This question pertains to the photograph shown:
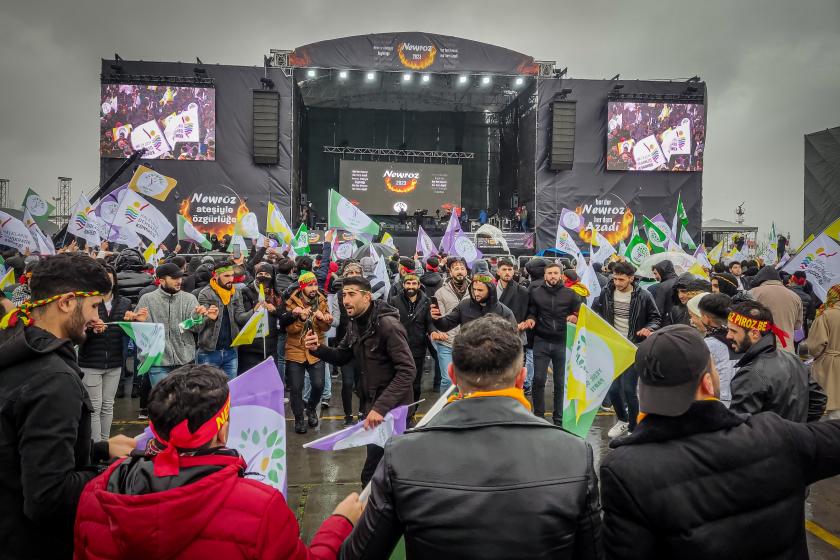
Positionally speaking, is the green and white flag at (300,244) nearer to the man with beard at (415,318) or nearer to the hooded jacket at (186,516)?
the man with beard at (415,318)

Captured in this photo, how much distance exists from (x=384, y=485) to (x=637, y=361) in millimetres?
905

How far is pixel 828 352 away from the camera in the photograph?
15.8 ft

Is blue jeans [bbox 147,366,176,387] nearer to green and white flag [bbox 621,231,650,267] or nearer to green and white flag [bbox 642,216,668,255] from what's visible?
Answer: green and white flag [bbox 621,231,650,267]

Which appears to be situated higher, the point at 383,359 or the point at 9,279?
the point at 9,279

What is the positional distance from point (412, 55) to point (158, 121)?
31.3 feet

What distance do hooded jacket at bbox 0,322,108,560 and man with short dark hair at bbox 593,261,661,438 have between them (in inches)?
187

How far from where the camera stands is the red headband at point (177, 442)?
152 cm

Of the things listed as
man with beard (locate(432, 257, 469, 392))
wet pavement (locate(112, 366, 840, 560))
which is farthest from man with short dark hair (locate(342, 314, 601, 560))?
man with beard (locate(432, 257, 469, 392))

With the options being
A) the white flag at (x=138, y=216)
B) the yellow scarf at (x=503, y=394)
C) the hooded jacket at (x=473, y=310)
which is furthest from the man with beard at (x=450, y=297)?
the white flag at (x=138, y=216)

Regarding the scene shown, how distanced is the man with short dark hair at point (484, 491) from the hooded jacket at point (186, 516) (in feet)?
0.93

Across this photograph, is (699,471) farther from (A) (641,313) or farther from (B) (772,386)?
(A) (641,313)

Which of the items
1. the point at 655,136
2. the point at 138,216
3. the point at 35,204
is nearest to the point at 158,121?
the point at 35,204

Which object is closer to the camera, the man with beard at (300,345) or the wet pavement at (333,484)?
the wet pavement at (333,484)

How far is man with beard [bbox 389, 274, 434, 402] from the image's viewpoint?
6.31m
